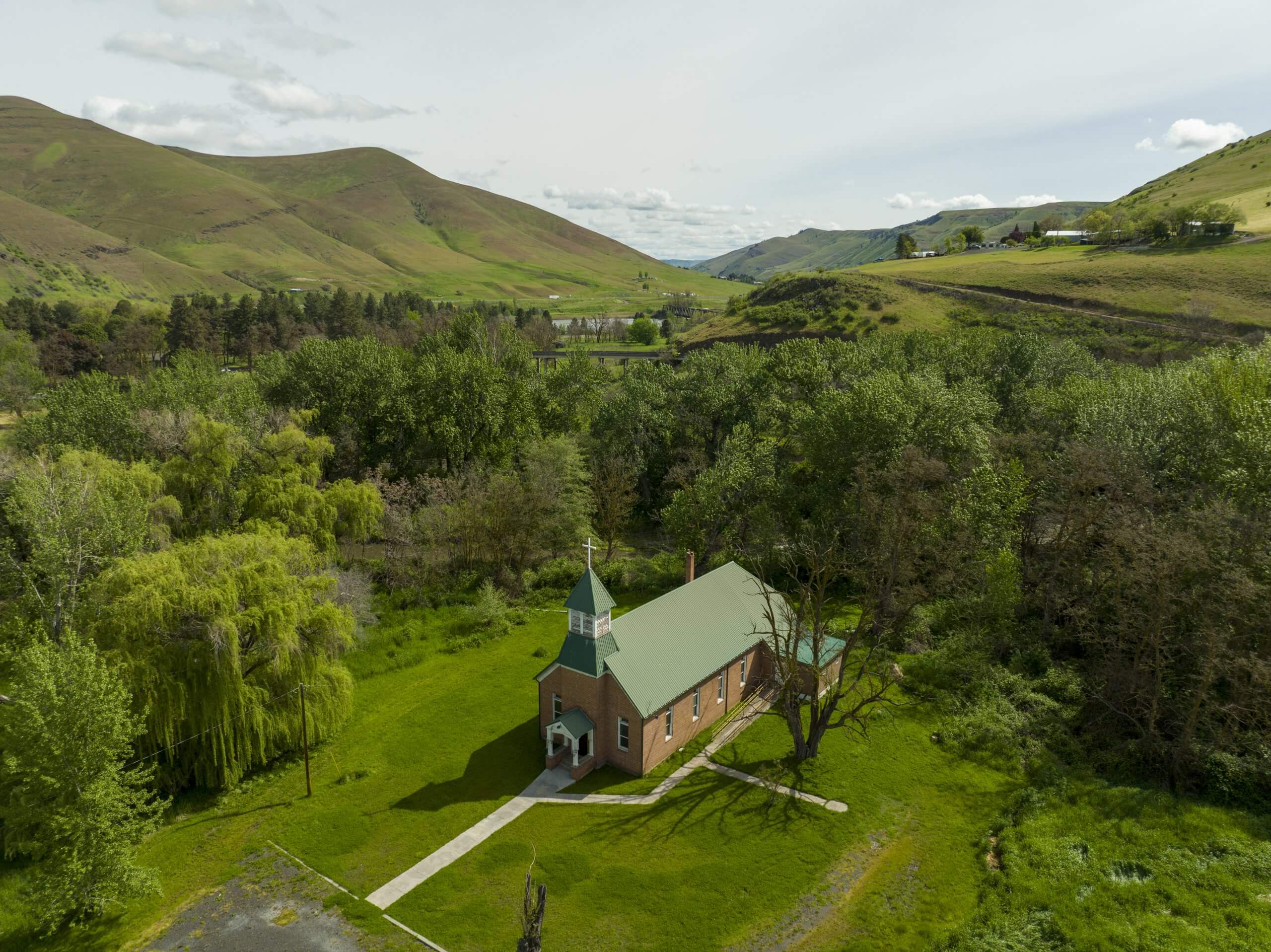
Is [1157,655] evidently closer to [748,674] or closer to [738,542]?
[748,674]

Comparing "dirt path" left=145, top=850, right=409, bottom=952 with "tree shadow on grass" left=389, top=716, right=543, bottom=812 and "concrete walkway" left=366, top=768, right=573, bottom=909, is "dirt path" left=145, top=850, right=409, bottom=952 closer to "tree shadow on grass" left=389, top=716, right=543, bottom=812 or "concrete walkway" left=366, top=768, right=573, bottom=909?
"concrete walkway" left=366, top=768, right=573, bottom=909

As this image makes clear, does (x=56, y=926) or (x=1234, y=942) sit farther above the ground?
(x=56, y=926)

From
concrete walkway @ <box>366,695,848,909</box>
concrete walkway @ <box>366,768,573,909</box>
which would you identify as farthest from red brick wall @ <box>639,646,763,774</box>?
concrete walkway @ <box>366,768,573,909</box>

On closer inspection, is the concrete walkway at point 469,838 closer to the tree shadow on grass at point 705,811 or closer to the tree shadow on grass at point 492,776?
the tree shadow on grass at point 492,776

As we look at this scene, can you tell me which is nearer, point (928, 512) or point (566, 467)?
point (928, 512)

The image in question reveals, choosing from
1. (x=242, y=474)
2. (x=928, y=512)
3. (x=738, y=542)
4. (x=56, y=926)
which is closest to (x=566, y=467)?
(x=738, y=542)

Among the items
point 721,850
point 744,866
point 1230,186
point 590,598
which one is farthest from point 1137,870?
point 1230,186
